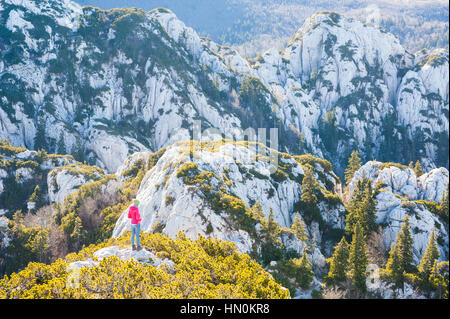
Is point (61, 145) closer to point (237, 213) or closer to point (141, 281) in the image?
point (237, 213)

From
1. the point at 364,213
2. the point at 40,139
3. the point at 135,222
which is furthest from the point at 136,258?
the point at 40,139

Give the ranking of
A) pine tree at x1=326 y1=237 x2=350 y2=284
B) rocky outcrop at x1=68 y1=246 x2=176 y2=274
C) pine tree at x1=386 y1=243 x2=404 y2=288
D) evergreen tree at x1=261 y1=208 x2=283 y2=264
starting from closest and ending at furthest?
rocky outcrop at x1=68 y1=246 x2=176 y2=274, evergreen tree at x1=261 y1=208 x2=283 y2=264, pine tree at x1=326 y1=237 x2=350 y2=284, pine tree at x1=386 y1=243 x2=404 y2=288

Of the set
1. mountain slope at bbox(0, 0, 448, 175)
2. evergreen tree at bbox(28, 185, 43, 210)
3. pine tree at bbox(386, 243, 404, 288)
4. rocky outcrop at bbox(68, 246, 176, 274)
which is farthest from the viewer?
mountain slope at bbox(0, 0, 448, 175)

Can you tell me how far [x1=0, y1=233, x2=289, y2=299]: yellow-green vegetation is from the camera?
36.1ft

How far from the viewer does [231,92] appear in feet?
385

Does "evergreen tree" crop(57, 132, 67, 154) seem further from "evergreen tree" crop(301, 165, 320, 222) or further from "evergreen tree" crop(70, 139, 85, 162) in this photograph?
"evergreen tree" crop(301, 165, 320, 222)

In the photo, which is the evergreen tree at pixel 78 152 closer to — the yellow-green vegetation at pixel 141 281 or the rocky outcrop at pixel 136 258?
the rocky outcrop at pixel 136 258

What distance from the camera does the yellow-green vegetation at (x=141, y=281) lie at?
11.0 meters

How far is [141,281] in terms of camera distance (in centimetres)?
1200

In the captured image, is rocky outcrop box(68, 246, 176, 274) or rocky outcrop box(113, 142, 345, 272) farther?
rocky outcrop box(113, 142, 345, 272)

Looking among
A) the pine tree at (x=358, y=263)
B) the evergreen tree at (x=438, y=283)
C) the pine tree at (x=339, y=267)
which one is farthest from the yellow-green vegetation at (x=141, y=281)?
the evergreen tree at (x=438, y=283)

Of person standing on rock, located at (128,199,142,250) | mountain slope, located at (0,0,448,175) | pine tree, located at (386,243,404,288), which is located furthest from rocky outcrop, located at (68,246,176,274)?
mountain slope, located at (0,0,448,175)

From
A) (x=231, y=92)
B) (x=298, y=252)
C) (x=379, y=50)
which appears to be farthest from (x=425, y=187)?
(x=379, y=50)
